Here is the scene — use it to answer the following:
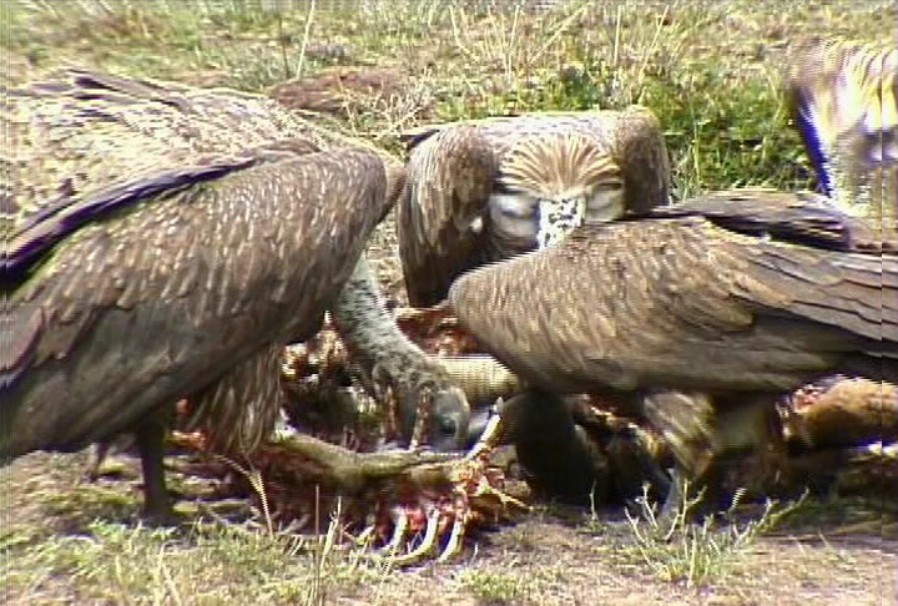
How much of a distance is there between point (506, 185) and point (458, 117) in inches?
71.6

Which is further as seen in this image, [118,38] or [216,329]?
[118,38]

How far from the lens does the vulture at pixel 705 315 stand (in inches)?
185

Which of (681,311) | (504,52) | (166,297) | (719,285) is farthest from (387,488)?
(504,52)

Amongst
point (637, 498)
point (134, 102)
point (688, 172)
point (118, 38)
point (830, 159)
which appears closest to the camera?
point (637, 498)

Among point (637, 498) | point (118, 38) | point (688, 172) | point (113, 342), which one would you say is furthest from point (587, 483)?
point (118, 38)

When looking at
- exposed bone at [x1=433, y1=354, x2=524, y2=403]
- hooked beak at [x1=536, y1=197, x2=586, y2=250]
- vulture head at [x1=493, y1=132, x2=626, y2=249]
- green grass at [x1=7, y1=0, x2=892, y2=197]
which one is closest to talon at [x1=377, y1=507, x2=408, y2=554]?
exposed bone at [x1=433, y1=354, x2=524, y2=403]

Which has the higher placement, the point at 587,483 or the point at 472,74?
the point at 472,74

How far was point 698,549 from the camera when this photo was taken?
4.45 m

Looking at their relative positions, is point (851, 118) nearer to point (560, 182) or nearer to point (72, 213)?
point (560, 182)

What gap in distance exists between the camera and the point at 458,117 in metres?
8.54

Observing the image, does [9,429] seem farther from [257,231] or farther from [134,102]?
[134,102]

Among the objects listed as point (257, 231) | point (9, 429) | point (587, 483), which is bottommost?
point (587, 483)

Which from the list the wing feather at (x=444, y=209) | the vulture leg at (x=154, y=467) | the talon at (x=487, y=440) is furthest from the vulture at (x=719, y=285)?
the wing feather at (x=444, y=209)

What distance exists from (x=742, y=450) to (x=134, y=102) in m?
2.20
